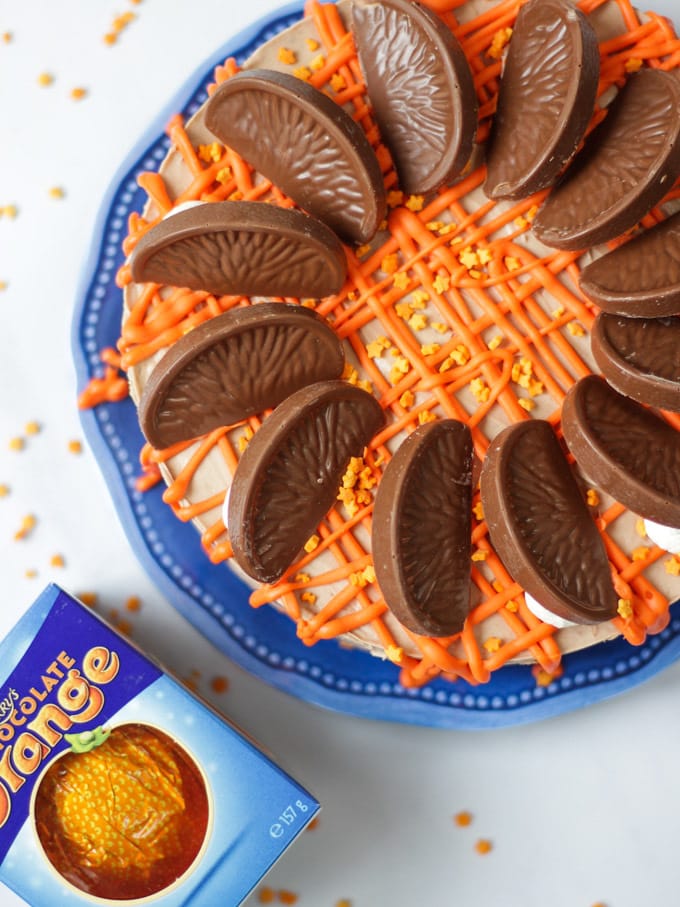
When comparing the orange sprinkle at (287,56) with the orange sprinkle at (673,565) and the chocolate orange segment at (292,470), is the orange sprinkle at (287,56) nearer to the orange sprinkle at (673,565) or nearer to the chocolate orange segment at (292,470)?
the chocolate orange segment at (292,470)

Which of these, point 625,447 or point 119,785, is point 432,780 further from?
point 625,447

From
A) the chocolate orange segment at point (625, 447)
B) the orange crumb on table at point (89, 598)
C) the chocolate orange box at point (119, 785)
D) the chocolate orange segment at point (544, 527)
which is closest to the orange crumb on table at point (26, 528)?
the orange crumb on table at point (89, 598)

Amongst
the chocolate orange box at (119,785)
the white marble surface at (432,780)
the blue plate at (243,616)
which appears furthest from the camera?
the white marble surface at (432,780)

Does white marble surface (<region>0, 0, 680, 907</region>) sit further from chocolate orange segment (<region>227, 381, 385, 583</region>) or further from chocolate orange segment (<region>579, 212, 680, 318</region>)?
chocolate orange segment (<region>579, 212, 680, 318</region>)

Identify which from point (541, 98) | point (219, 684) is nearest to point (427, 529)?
point (219, 684)

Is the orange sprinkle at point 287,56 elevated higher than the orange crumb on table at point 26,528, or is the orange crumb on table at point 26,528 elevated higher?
the orange sprinkle at point 287,56

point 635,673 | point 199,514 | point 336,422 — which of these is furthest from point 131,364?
point 635,673
